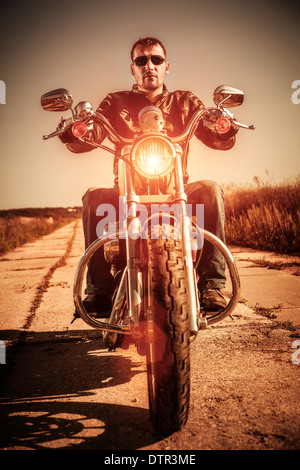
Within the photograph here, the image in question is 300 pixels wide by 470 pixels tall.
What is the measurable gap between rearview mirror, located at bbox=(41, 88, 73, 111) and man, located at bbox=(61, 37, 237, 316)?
0.15 m

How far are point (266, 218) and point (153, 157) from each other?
22.3ft

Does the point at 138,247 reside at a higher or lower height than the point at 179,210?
lower

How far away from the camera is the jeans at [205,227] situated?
2.29 meters

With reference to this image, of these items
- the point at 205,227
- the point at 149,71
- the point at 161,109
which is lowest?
the point at 205,227

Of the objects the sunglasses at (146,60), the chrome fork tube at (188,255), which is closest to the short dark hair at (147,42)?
the sunglasses at (146,60)

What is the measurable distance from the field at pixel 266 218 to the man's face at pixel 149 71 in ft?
15.4

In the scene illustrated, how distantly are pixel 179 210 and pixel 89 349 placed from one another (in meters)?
1.42

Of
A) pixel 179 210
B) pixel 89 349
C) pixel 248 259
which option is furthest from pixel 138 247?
pixel 248 259

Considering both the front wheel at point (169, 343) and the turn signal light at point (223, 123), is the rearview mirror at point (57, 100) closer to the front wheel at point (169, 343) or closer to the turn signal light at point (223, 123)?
the turn signal light at point (223, 123)

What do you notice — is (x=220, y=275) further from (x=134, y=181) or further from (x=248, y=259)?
(x=248, y=259)

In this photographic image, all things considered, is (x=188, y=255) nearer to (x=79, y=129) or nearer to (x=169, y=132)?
(x=79, y=129)

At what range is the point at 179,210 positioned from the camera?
1761mm

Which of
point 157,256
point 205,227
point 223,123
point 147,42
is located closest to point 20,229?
point 147,42

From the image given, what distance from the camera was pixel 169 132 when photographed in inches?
103
